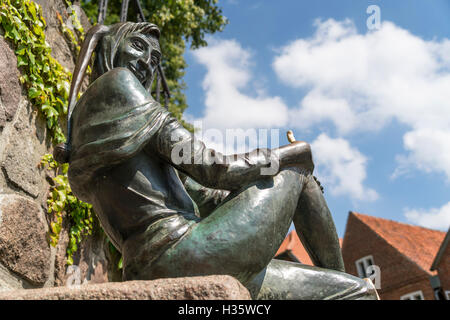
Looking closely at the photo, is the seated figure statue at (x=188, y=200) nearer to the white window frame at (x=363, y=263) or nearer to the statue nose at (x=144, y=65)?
the statue nose at (x=144, y=65)

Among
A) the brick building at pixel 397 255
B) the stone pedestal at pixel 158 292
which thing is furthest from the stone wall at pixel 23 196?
the brick building at pixel 397 255

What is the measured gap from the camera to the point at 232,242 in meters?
1.75

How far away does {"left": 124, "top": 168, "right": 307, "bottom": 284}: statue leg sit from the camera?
5.70 feet

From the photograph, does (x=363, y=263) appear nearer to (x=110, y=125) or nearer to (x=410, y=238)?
(x=410, y=238)

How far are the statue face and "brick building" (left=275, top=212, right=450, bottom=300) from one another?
15855mm

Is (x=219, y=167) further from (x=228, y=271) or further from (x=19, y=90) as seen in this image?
(x=19, y=90)

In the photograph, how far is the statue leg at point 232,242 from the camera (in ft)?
5.70

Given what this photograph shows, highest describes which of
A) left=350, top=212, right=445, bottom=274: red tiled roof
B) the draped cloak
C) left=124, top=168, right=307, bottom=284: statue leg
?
left=350, top=212, right=445, bottom=274: red tiled roof

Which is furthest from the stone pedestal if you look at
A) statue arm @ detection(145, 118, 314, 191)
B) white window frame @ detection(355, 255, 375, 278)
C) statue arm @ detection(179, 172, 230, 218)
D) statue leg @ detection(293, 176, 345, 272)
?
white window frame @ detection(355, 255, 375, 278)

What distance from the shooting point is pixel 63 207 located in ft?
10.9

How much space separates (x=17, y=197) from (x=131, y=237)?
3.81 feet

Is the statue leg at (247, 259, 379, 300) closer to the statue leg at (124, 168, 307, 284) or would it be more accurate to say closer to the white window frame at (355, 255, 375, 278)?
the statue leg at (124, 168, 307, 284)

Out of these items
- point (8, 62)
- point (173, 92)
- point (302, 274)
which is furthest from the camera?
point (173, 92)
